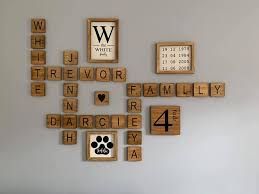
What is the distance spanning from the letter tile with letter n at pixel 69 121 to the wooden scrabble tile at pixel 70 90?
120 millimetres

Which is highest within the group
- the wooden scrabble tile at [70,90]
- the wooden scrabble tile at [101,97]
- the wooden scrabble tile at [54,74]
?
the wooden scrabble tile at [54,74]

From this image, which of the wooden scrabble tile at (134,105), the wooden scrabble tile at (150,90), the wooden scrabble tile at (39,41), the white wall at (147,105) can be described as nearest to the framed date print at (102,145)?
the white wall at (147,105)

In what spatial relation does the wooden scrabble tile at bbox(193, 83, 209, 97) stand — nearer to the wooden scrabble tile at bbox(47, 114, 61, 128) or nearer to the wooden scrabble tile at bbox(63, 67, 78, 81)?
the wooden scrabble tile at bbox(63, 67, 78, 81)

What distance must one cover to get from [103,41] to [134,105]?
391 mm

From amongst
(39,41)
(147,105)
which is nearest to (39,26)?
(39,41)

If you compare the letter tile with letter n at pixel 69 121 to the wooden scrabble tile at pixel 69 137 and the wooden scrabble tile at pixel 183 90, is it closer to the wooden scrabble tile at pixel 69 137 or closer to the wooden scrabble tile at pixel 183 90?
the wooden scrabble tile at pixel 69 137

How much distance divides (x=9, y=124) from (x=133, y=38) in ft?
2.74

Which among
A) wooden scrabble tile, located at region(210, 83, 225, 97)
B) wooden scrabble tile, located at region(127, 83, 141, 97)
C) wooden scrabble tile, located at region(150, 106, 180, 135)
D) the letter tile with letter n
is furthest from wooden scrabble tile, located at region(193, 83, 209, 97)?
the letter tile with letter n

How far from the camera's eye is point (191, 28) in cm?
149

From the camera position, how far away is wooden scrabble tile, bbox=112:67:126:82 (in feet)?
4.86

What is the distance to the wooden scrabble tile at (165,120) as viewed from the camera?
1475mm

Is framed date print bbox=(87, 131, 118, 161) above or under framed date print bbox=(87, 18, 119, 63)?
under

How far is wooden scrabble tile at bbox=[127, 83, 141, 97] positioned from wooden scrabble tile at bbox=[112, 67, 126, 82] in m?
0.05

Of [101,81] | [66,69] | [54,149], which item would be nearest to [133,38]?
[101,81]
